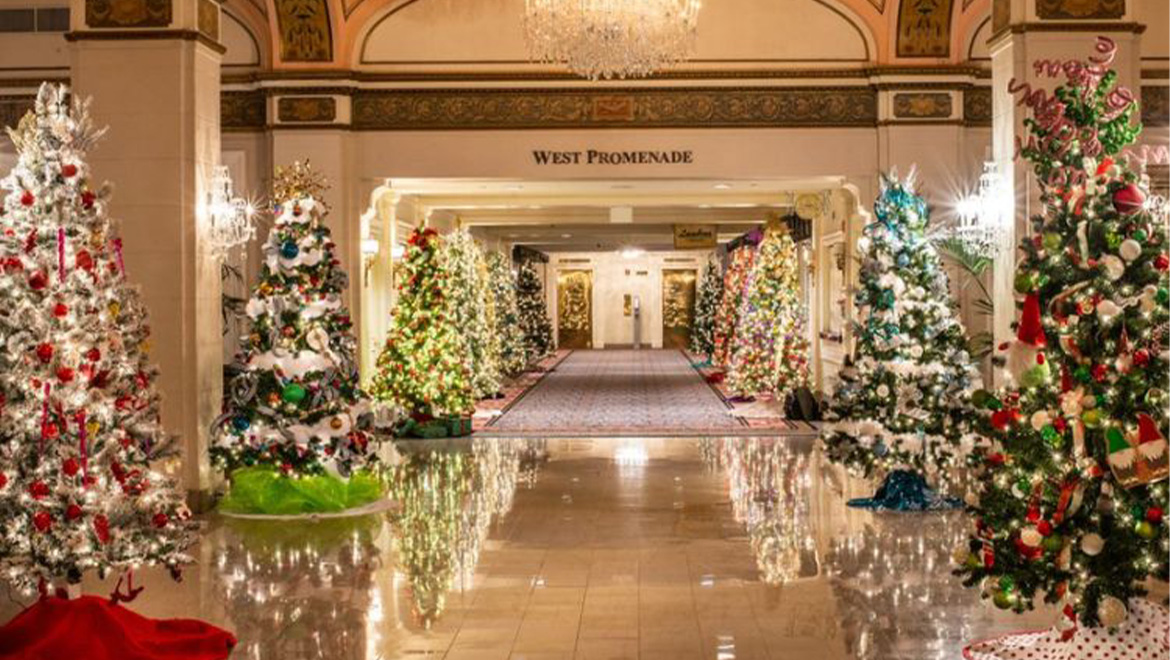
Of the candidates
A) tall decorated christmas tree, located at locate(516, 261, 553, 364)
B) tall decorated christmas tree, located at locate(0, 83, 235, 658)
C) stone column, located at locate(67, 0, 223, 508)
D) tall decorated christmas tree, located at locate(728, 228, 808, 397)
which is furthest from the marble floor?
tall decorated christmas tree, located at locate(516, 261, 553, 364)

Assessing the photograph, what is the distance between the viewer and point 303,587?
7.68 meters

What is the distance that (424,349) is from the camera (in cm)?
1667

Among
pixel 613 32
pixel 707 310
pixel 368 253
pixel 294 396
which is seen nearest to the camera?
pixel 294 396

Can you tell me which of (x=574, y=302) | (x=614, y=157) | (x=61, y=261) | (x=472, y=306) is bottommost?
(x=61, y=261)

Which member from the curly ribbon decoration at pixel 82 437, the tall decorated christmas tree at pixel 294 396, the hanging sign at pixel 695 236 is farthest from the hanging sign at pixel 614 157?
the hanging sign at pixel 695 236

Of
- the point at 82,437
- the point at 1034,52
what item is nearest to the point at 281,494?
the point at 82,437

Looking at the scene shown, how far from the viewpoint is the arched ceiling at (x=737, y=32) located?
49.6 ft

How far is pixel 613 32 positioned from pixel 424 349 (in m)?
6.58

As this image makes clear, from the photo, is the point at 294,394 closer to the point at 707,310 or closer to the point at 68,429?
the point at 68,429

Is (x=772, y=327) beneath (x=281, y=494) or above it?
above

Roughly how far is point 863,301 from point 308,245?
3822 millimetres

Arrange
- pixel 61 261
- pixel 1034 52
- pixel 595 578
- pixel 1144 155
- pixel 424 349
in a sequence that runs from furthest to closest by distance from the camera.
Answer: pixel 424 349, pixel 1034 52, pixel 1144 155, pixel 595 578, pixel 61 261

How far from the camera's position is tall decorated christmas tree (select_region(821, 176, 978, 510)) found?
33.8 feet

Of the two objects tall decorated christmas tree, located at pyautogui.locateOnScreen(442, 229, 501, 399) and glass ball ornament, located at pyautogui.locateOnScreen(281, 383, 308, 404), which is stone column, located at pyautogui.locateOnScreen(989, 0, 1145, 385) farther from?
tall decorated christmas tree, located at pyautogui.locateOnScreen(442, 229, 501, 399)
